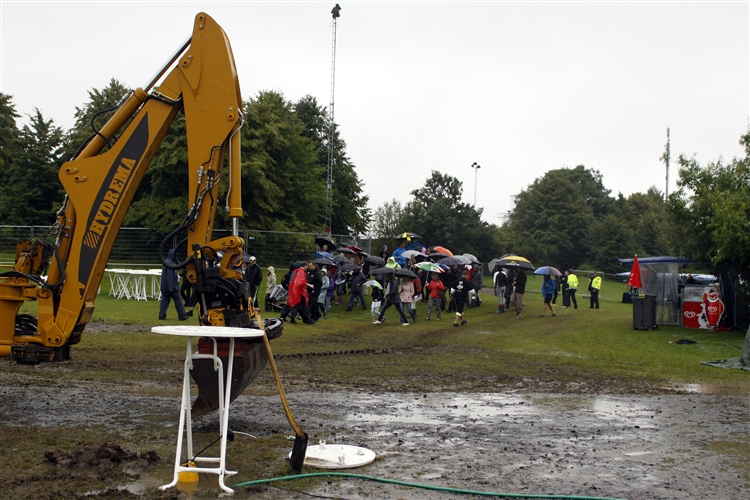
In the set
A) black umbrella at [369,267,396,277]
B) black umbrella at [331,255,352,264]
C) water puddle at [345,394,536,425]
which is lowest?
water puddle at [345,394,536,425]

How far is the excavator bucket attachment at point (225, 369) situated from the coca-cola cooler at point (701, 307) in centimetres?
1910

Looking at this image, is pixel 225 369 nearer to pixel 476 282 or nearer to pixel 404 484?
pixel 404 484

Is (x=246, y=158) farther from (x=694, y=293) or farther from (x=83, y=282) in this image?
(x=83, y=282)

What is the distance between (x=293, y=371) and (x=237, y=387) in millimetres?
5832

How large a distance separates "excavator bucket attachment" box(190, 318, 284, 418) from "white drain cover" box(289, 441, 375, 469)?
1.10 m

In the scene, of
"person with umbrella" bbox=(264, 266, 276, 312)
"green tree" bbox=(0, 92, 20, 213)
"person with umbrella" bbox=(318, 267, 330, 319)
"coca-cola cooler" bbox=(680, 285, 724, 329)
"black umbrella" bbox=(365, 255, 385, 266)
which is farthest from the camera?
"green tree" bbox=(0, 92, 20, 213)

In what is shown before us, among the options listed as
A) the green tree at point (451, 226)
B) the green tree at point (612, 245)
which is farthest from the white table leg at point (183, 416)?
the green tree at point (612, 245)

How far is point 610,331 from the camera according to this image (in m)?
22.9

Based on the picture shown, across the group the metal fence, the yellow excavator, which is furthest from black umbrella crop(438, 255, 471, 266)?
the yellow excavator

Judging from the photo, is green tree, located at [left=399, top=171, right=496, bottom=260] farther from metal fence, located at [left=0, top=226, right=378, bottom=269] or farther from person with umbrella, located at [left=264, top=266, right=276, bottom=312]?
person with umbrella, located at [left=264, top=266, right=276, bottom=312]

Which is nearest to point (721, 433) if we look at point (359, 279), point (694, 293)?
point (694, 293)

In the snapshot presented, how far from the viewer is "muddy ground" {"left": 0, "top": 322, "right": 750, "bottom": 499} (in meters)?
6.81

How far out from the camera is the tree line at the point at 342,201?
22656 mm

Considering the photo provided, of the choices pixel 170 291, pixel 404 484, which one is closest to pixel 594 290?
pixel 170 291
